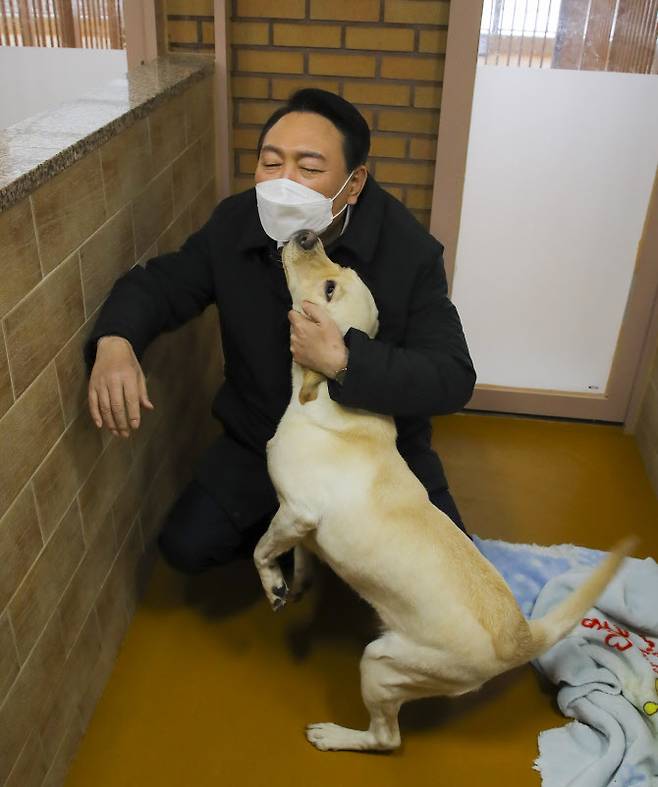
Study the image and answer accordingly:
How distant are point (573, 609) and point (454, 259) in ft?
5.10

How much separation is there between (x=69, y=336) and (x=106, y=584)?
651 mm

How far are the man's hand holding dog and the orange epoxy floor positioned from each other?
33.0 inches

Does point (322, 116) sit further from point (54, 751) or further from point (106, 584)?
point (54, 751)

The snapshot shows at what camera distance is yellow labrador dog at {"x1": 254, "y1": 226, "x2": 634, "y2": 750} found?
147 cm

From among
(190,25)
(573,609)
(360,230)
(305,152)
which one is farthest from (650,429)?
(190,25)

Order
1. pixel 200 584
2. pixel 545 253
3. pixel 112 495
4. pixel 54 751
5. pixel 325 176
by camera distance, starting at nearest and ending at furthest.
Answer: pixel 54 751 → pixel 325 176 → pixel 112 495 → pixel 200 584 → pixel 545 253

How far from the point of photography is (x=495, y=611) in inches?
58.0

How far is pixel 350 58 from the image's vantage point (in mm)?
2551

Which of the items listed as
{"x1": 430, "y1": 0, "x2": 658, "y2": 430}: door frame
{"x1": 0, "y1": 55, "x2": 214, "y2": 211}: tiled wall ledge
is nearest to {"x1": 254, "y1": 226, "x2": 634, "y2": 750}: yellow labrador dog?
{"x1": 0, "y1": 55, "x2": 214, "y2": 211}: tiled wall ledge

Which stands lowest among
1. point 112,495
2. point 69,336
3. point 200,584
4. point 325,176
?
point 200,584

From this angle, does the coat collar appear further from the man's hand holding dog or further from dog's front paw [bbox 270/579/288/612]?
dog's front paw [bbox 270/579/288/612]

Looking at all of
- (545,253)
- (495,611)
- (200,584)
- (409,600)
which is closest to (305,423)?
(409,600)

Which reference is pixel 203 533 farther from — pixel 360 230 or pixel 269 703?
pixel 360 230

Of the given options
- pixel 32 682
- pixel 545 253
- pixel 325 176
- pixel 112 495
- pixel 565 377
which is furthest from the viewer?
pixel 565 377
